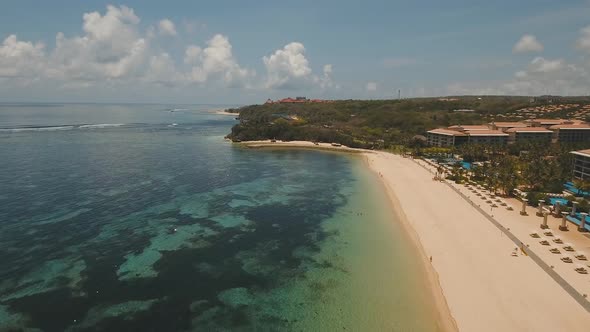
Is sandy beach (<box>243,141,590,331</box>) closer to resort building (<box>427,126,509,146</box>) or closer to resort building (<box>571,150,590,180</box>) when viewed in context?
resort building (<box>571,150,590,180</box>)

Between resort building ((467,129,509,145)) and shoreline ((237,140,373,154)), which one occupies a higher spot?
resort building ((467,129,509,145))

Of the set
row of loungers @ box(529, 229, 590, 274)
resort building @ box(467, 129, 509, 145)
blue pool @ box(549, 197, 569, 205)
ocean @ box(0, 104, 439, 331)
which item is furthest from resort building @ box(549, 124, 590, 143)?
row of loungers @ box(529, 229, 590, 274)

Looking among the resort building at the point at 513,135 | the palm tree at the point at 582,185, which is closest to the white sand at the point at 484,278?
the palm tree at the point at 582,185

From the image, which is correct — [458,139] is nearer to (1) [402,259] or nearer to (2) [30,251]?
(1) [402,259]

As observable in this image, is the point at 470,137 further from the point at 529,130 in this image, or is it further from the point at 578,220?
the point at 578,220

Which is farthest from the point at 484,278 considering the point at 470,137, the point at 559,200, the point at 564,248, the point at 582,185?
the point at 470,137

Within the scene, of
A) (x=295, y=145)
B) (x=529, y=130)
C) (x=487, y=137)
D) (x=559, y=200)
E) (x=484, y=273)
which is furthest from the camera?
(x=295, y=145)

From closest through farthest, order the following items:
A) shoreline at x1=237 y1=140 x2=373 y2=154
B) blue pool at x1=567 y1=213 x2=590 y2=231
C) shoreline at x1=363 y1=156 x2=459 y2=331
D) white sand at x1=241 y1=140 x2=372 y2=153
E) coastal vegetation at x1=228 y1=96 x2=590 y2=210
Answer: shoreline at x1=363 y1=156 x2=459 y2=331 → blue pool at x1=567 y1=213 x2=590 y2=231 → coastal vegetation at x1=228 y1=96 x2=590 y2=210 → shoreline at x1=237 y1=140 x2=373 y2=154 → white sand at x1=241 y1=140 x2=372 y2=153
